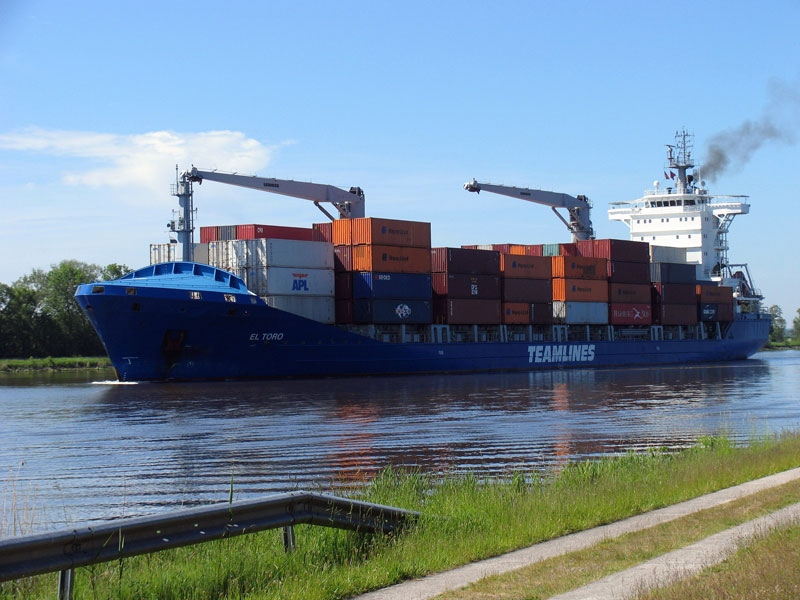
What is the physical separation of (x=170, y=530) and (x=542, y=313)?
155ft

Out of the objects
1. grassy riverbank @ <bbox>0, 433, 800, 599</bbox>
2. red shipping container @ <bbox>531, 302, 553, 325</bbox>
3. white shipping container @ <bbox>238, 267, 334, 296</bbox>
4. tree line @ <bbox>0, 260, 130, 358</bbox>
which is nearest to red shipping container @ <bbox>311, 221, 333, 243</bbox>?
white shipping container @ <bbox>238, 267, 334, 296</bbox>

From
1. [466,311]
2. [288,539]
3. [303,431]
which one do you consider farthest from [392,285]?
[288,539]

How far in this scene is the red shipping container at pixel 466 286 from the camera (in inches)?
1825

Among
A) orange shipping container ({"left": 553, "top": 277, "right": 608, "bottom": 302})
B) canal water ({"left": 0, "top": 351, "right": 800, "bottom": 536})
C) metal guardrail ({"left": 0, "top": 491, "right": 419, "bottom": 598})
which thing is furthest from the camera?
orange shipping container ({"left": 553, "top": 277, "right": 608, "bottom": 302})

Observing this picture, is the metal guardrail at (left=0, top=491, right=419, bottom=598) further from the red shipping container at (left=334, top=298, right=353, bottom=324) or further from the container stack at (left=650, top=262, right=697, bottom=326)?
the container stack at (left=650, top=262, right=697, bottom=326)

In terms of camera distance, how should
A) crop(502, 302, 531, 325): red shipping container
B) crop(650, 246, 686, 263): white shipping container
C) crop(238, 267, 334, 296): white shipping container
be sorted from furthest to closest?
crop(650, 246, 686, 263): white shipping container, crop(502, 302, 531, 325): red shipping container, crop(238, 267, 334, 296): white shipping container

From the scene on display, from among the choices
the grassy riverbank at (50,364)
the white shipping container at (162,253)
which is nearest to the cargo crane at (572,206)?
the white shipping container at (162,253)

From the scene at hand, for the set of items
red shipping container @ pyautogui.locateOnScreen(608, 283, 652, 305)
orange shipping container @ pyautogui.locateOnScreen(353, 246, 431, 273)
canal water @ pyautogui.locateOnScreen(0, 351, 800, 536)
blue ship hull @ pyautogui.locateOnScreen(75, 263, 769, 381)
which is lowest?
canal water @ pyautogui.locateOnScreen(0, 351, 800, 536)

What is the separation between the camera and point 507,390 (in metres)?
35.5

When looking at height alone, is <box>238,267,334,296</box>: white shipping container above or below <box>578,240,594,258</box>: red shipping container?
below

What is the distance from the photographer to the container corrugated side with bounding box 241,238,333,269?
39.2m

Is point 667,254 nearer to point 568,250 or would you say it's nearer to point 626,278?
point 626,278

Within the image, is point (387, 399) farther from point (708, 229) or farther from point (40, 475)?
point (708, 229)

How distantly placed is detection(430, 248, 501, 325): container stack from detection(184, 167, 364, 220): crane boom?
16.5ft
